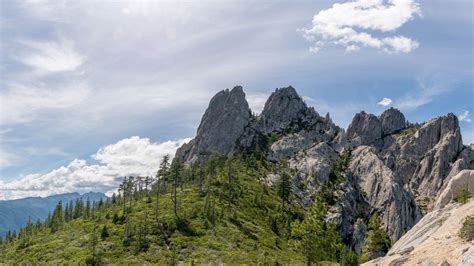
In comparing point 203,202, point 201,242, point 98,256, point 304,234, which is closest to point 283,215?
point 203,202

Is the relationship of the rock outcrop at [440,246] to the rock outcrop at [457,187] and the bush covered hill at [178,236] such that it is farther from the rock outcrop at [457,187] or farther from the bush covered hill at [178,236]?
the bush covered hill at [178,236]

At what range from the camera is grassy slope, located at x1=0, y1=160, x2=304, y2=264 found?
119m

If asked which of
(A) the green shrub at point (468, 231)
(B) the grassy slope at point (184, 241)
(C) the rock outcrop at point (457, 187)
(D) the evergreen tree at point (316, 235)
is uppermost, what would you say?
(C) the rock outcrop at point (457, 187)

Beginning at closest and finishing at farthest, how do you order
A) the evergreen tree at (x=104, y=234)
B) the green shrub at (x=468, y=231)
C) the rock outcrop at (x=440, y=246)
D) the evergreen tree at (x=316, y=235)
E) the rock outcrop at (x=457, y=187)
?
1. the rock outcrop at (x=440, y=246)
2. the green shrub at (x=468, y=231)
3. the evergreen tree at (x=316, y=235)
4. the rock outcrop at (x=457, y=187)
5. the evergreen tree at (x=104, y=234)

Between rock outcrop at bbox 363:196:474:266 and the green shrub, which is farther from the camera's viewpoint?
the green shrub

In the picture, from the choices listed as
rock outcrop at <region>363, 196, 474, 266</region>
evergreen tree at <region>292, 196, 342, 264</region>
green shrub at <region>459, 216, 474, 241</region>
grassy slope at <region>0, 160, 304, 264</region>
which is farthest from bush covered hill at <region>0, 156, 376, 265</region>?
green shrub at <region>459, 216, 474, 241</region>

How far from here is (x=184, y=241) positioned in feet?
429

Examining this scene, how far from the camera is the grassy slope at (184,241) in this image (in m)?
119

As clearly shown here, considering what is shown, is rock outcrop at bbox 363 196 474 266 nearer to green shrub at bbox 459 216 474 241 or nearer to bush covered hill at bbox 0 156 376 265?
green shrub at bbox 459 216 474 241

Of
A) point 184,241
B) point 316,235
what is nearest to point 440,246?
point 316,235

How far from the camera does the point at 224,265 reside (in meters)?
107

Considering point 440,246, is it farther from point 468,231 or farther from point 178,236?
point 178,236

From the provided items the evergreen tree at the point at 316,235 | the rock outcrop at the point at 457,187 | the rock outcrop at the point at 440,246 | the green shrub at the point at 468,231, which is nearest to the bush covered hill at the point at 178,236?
the evergreen tree at the point at 316,235

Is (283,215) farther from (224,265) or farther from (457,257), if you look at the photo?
(457,257)
